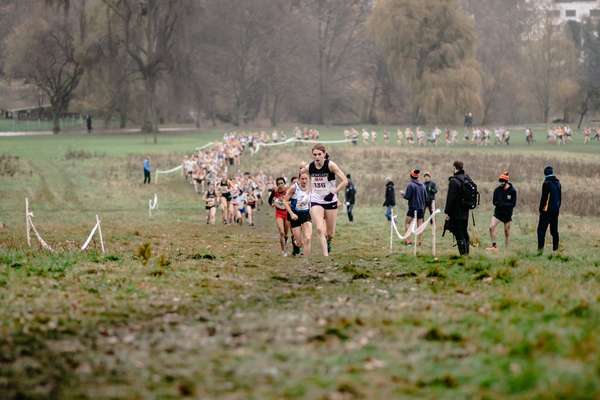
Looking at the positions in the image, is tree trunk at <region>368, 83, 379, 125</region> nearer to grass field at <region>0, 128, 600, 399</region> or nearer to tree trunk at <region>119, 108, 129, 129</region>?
tree trunk at <region>119, 108, 129, 129</region>

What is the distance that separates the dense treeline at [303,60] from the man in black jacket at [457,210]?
56276 millimetres

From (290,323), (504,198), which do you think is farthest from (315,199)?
(290,323)

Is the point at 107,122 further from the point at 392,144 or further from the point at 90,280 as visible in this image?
the point at 90,280

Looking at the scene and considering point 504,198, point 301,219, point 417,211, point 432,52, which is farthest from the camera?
point 432,52

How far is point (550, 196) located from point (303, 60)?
89.0 m

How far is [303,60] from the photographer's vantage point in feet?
356

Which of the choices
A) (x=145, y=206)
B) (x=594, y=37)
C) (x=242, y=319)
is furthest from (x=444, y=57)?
(x=242, y=319)

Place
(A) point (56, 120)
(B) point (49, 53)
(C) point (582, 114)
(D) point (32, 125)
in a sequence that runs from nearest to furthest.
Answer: (B) point (49, 53)
(C) point (582, 114)
(A) point (56, 120)
(D) point (32, 125)

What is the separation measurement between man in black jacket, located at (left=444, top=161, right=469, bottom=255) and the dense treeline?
56276 millimetres

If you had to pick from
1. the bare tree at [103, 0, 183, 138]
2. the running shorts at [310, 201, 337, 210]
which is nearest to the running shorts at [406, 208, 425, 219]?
the running shorts at [310, 201, 337, 210]

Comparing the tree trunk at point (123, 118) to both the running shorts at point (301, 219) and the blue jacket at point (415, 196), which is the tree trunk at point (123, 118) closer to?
the blue jacket at point (415, 196)

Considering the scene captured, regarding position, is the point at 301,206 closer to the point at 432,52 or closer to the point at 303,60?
the point at 432,52

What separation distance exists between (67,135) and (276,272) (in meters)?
80.7

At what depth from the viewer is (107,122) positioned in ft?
340
